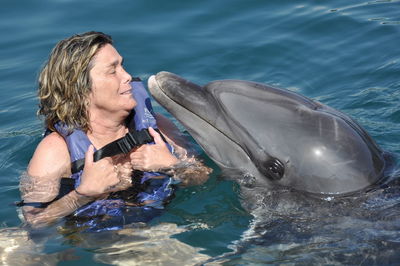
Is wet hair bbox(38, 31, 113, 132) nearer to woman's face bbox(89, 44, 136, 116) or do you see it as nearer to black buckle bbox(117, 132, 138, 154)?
woman's face bbox(89, 44, 136, 116)

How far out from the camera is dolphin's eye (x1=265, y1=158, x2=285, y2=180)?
6672 millimetres

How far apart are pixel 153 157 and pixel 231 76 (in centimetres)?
448

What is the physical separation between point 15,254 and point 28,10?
7894 millimetres

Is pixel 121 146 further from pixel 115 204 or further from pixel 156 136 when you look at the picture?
pixel 115 204

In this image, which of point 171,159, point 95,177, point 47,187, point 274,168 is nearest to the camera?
point 274,168

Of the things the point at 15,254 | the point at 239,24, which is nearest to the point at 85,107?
the point at 15,254

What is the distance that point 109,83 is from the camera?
7469 mm

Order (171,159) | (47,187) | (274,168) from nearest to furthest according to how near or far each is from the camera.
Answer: (274,168), (47,187), (171,159)

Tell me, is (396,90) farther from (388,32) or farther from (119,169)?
(119,169)

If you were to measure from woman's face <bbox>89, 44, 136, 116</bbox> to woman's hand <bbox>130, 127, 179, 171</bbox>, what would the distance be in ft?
1.57

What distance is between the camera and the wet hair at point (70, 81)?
7.43 m

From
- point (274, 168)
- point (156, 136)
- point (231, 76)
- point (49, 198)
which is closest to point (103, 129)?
point (156, 136)

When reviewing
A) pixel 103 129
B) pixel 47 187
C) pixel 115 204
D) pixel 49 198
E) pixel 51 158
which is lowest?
pixel 115 204

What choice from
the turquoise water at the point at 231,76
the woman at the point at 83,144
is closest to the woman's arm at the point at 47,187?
the woman at the point at 83,144
